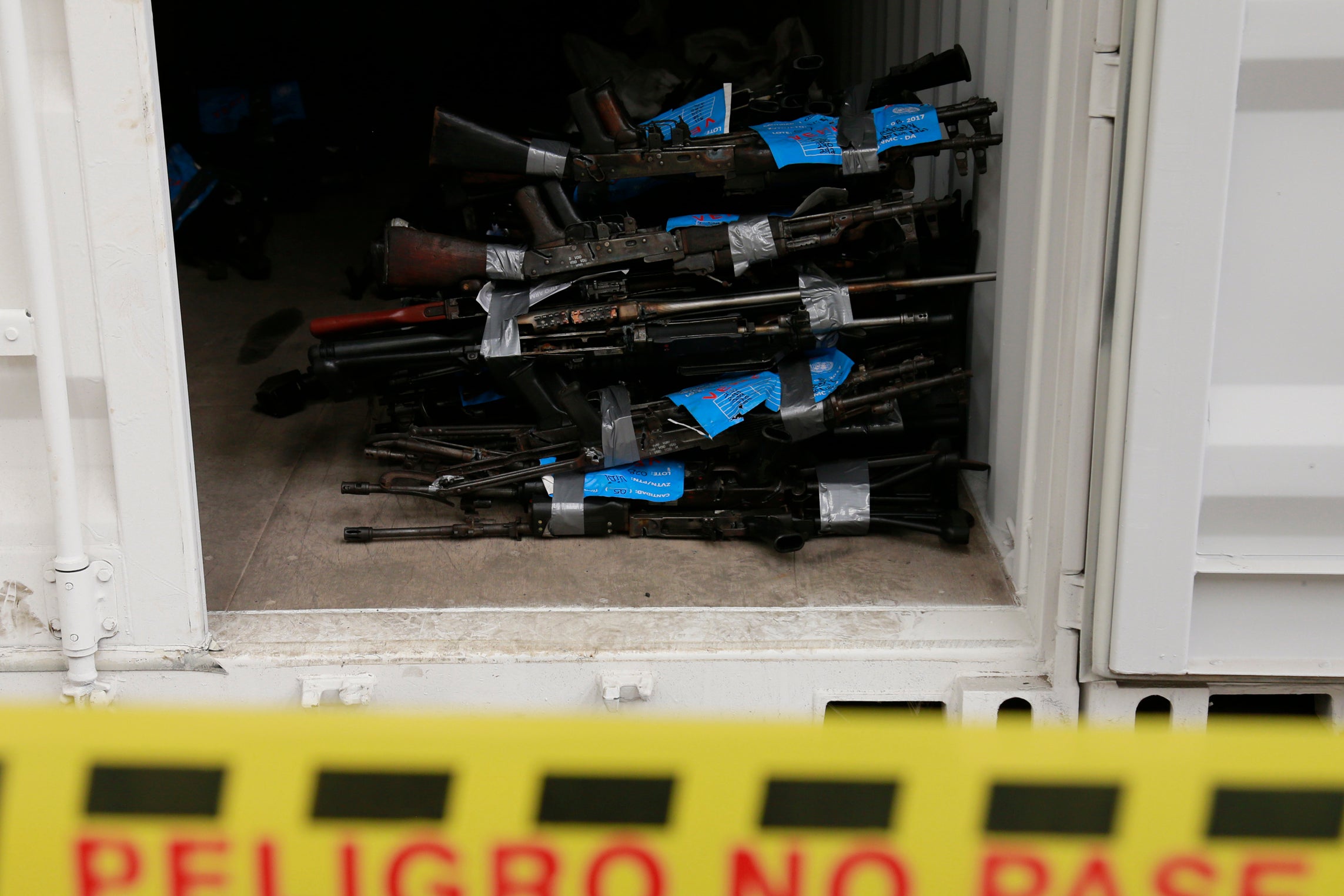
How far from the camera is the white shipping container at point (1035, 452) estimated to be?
1773mm

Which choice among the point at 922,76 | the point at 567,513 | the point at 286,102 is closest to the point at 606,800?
the point at 567,513

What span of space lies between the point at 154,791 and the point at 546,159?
6.05 ft

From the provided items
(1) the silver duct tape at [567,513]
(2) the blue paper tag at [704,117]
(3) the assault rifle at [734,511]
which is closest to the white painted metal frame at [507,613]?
(3) the assault rifle at [734,511]

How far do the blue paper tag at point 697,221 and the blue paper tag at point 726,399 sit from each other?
1.15ft

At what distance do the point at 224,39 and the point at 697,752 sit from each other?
613 cm

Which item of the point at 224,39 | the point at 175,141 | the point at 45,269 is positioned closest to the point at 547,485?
the point at 45,269

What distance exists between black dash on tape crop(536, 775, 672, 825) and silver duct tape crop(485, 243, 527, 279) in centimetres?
173

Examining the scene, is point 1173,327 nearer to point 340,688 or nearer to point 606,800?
point 606,800

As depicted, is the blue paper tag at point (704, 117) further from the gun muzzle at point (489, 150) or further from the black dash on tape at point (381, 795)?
the black dash on tape at point (381, 795)

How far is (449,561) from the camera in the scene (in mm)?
2594

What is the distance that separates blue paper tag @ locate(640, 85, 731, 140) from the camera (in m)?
2.96

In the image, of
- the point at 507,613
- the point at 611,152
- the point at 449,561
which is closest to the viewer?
the point at 507,613

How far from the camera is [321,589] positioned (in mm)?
2426

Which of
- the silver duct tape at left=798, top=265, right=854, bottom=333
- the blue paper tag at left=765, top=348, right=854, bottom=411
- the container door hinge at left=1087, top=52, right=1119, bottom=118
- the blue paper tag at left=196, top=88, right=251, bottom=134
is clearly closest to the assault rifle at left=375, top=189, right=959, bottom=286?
the silver duct tape at left=798, top=265, right=854, bottom=333
